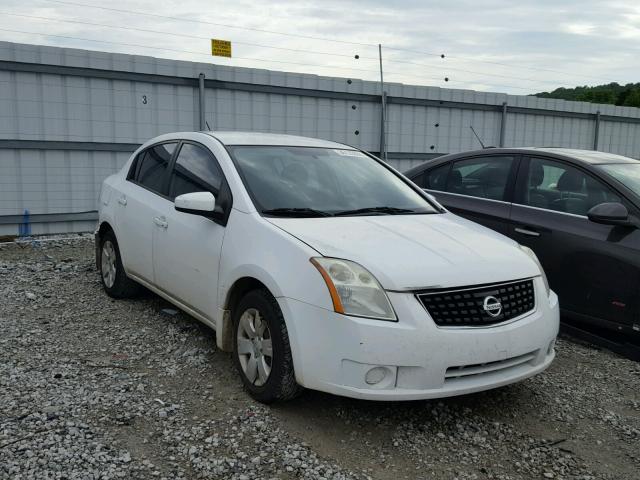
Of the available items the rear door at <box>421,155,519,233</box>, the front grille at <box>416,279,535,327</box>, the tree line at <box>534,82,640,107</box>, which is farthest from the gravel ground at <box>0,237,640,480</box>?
the tree line at <box>534,82,640,107</box>

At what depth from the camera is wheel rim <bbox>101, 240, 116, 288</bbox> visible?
18.3 feet

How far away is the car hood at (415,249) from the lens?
309cm

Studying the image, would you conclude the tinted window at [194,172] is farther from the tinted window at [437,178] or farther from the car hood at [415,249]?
the tinted window at [437,178]

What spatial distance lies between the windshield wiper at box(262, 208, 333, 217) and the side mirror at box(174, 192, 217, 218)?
0.39 metres

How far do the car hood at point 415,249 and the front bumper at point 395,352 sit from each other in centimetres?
18

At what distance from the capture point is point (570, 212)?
16.1 ft

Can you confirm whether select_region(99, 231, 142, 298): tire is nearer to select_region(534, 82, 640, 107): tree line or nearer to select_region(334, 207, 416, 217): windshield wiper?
select_region(334, 207, 416, 217): windshield wiper

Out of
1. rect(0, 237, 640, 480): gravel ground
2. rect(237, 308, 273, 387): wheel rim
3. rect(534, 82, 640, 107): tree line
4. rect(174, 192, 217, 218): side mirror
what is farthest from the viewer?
rect(534, 82, 640, 107): tree line

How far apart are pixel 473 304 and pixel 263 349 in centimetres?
120

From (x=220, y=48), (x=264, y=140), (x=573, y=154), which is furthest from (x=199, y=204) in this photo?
(x=220, y=48)

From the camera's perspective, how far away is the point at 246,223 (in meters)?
3.65

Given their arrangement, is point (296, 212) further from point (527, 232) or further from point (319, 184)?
point (527, 232)

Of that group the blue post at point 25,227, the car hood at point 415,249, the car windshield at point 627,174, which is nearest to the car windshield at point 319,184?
the car hood at point 415,249

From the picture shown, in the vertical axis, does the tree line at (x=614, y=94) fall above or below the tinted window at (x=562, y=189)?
above
